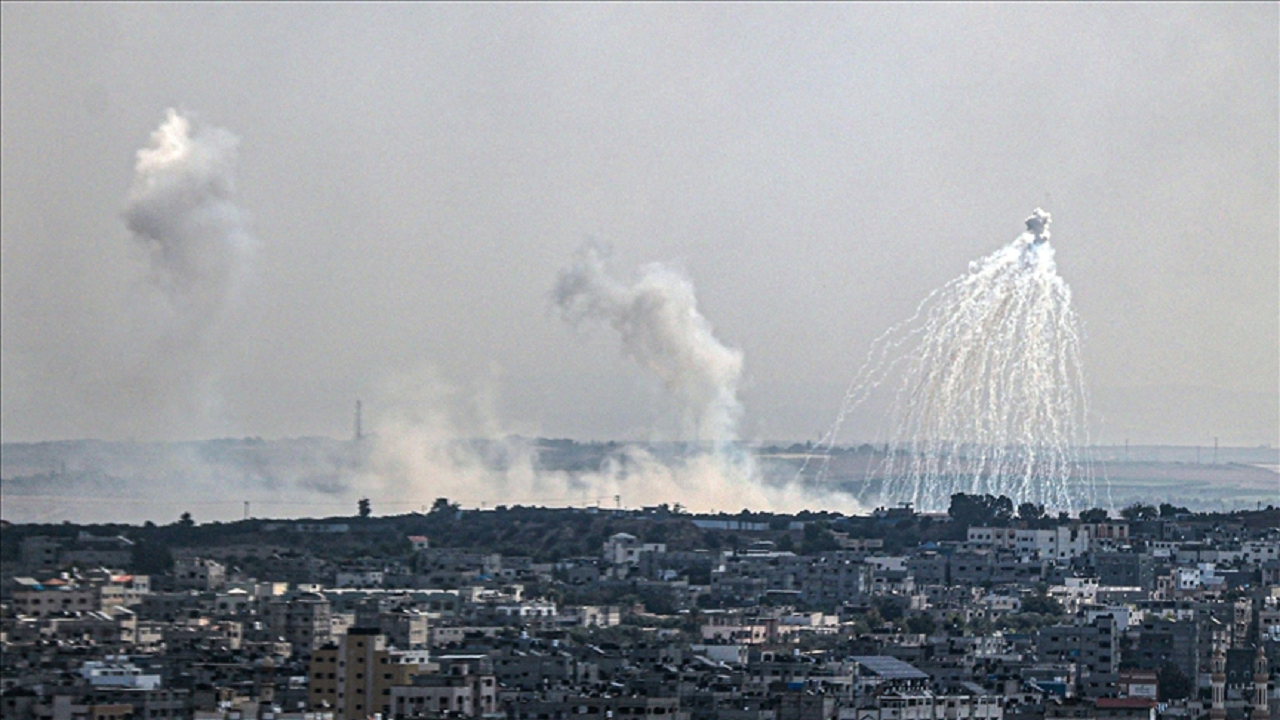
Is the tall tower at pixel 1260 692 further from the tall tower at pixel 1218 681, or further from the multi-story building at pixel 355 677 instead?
the multi-story building at pixel 355 677

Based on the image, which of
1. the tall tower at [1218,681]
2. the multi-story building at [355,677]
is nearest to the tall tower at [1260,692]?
the tall tower at [1218,681]

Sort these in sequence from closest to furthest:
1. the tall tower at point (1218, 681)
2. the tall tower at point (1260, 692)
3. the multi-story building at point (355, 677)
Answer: the multi-story building at point (355, 677) < the tall tower at point (1260, 692) < the tall tower at point (1218, 681)

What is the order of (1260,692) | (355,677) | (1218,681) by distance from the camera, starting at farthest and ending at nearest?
1. (1218,681)
2. (1260,692)
3. (355,677)

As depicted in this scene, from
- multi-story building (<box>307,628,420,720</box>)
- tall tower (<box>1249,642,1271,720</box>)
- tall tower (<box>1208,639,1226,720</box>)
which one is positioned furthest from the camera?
tall tower (<box>1208,639,1226,720</box>)

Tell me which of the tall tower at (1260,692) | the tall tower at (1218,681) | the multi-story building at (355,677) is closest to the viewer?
the multi-story building at (355,677)

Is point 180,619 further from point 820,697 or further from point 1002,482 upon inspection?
point 1002,482

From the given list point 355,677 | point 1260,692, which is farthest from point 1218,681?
point 355,677

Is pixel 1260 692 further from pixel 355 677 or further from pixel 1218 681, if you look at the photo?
pixel 355 677

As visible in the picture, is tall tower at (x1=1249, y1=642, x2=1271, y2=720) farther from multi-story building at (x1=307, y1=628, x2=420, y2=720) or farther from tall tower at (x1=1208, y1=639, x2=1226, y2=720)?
multi-story building at (x1=307, y1=628, x2=420, y2=720)

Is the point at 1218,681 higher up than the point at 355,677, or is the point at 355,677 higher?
the point at 1218,681

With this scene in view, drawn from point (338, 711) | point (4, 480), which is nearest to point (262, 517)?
point (4, 480)

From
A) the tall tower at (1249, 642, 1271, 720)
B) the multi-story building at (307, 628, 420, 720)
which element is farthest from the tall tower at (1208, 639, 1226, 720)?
the multi-story building at (307, 628, 420, 720)
